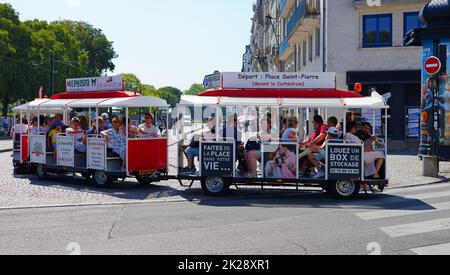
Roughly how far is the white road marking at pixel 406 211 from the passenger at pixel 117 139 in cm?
637

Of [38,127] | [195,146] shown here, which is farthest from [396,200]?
[38,127]

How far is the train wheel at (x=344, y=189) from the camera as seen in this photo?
39.1 feet

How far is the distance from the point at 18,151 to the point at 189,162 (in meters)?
7.65

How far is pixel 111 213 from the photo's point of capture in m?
10.2

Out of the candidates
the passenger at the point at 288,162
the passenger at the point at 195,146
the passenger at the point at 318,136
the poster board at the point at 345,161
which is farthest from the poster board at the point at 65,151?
the poster board at the point at 345,161

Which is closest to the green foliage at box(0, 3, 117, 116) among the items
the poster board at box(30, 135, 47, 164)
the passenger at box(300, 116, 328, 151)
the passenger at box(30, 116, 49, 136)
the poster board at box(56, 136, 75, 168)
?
the passenger at box(30, 116, 49, 136)

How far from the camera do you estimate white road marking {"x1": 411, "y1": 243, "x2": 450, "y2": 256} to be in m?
6.90

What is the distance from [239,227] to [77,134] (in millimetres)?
7921

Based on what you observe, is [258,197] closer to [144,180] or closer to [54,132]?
[144,180]

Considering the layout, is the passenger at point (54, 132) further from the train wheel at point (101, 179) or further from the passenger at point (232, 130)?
the passenger at point (232, 130)

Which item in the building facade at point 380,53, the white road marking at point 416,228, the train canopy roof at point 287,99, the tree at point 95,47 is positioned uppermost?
the tree at point 95,47

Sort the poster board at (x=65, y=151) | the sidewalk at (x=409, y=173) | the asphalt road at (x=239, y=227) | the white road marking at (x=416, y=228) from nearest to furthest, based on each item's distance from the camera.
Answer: the asphalt road at (x=239, y=227)
the white road marking at (x=416, y=228)
the sidewalk at (x=409, y=173)
the poster board at (x=65, y=151)

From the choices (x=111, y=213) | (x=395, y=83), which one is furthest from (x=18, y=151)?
(x=395, y=83)

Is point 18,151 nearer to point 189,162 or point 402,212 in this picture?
point 189,162
